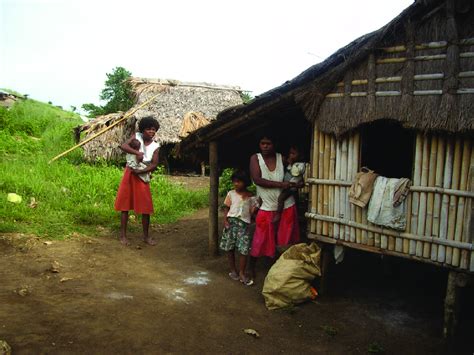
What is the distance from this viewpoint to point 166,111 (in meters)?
15.9

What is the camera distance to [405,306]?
5.27 metres

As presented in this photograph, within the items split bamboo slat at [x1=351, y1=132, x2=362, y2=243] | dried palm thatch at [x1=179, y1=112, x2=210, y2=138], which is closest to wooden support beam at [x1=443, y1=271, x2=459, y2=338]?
split bamboo slat at [x1=351, y1=132, x2=362, y2=243]

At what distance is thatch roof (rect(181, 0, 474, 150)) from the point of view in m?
3.99

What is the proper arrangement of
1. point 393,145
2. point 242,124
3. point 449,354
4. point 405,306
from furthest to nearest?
point 393,145 < point 242,124 < point 405,306 < point 449,354

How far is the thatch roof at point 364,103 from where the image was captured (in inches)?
157

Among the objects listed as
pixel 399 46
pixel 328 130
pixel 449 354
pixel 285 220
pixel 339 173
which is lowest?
pixel 449 354

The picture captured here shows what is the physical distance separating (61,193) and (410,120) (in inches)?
314

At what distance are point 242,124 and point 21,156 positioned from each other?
36.4 ft

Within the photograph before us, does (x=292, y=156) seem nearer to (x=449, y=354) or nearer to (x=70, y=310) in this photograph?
(x=449, y=354)

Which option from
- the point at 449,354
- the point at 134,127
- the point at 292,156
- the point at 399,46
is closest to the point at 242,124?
the point at 292,156

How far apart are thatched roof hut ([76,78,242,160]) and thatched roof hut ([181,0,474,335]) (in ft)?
33.2

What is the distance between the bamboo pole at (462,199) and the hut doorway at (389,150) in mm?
2727

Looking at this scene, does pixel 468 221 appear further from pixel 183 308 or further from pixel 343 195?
pixel 183 308

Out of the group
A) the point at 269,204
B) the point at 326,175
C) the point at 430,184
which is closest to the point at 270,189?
the point at 269,204
